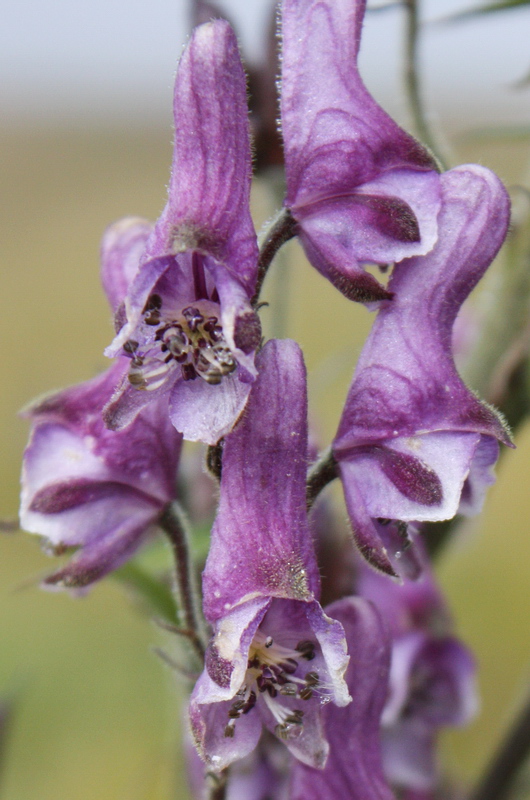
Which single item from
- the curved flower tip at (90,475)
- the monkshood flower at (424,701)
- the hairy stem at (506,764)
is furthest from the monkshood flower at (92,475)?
the hairy stem at (506,764)

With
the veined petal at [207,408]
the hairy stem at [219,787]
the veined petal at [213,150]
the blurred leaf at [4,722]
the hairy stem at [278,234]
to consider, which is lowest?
the blurred leaf at [4,722]

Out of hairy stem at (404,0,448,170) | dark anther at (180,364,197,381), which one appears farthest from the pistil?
hairy stem at (404,0,448,170)

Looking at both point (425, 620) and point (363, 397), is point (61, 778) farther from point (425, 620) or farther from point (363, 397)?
point (363, 397)

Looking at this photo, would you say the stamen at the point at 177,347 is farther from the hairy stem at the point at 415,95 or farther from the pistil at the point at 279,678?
the hairy stem at the point at 415,95

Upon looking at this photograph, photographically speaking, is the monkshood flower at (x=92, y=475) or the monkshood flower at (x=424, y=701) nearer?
the monkshood flower at (x=92, y=475)

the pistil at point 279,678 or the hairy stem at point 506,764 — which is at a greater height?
the pistil at point 279,678

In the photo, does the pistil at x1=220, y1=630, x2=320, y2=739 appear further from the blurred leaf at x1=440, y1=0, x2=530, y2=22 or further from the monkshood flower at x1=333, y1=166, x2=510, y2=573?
the blurred leaf at x1=440, y1=0, x2=530, y2=22

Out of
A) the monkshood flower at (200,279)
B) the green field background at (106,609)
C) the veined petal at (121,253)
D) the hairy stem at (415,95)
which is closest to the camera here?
the monkshood flower at (200,279)
